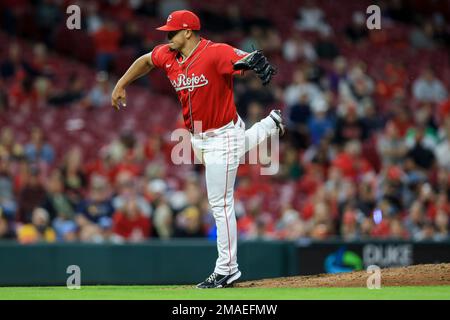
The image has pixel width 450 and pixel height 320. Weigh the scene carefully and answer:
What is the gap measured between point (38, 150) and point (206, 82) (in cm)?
697

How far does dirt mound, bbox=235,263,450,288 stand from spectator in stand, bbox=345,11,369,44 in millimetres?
11401

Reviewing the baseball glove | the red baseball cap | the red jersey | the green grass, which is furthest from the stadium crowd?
the baseball glove

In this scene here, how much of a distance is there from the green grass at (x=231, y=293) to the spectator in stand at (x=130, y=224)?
473cm

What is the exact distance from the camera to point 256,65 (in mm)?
7938

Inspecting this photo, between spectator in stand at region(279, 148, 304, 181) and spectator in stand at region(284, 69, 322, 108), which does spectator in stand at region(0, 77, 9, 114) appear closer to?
spectator in stand at region(279, 148, 304, 181)

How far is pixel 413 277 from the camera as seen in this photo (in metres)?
8.80

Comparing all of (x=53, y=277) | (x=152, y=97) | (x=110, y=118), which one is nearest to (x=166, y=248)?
(x=53, y=277)

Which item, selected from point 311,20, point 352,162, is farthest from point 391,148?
point 311,20

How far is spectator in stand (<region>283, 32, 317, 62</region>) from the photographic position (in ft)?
61.8

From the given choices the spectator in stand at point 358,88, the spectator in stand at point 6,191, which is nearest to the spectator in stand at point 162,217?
the spectator in stand at point 6,191

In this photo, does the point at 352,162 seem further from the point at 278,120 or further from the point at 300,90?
the point at 278,120

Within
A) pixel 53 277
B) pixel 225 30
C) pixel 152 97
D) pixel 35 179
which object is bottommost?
pixel 53 277
